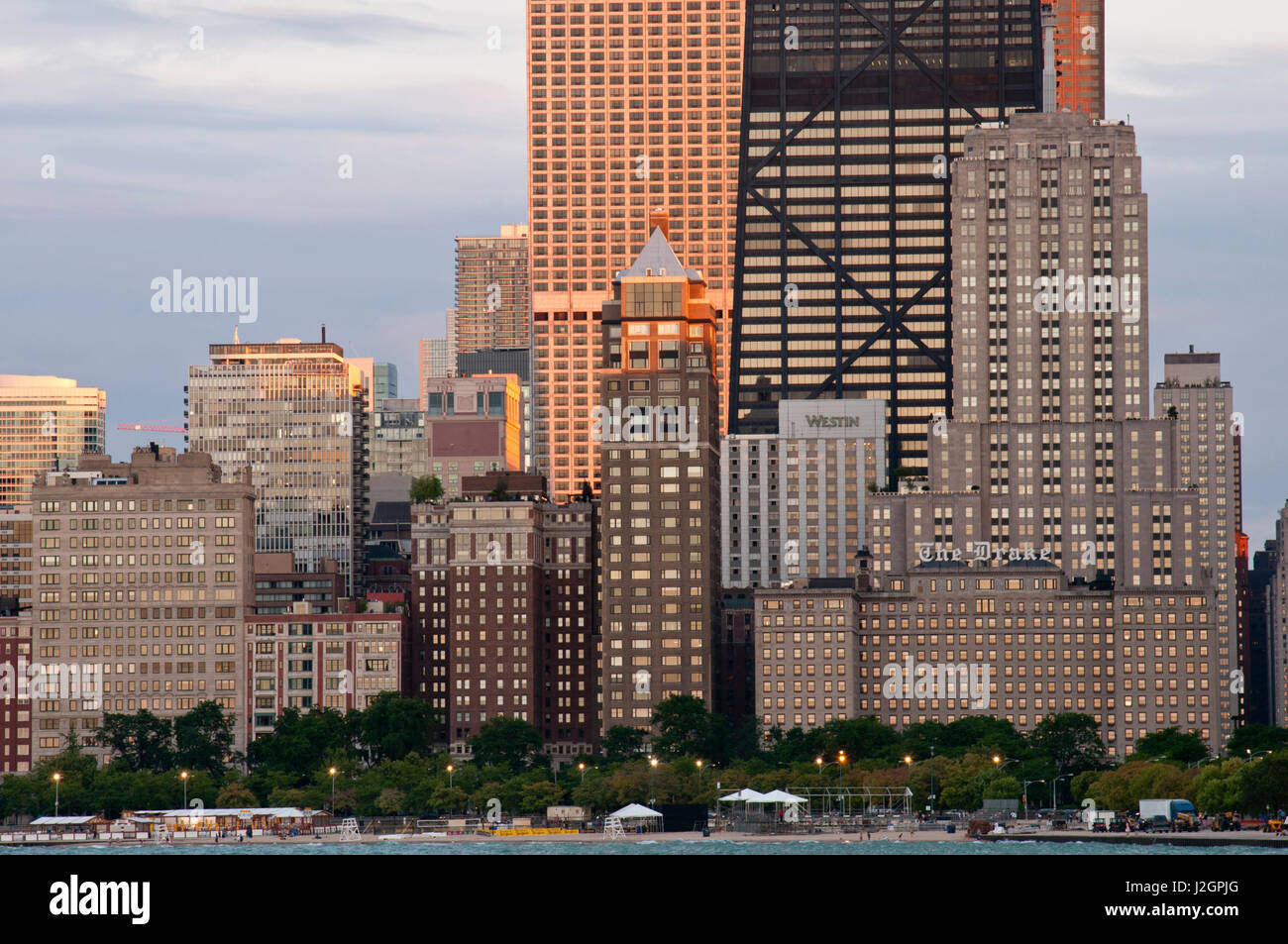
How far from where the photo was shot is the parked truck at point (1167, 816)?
641 feet

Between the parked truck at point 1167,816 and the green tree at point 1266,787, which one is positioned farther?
the parked truck at point 1167,816

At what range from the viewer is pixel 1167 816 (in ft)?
650

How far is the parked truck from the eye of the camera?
195 m

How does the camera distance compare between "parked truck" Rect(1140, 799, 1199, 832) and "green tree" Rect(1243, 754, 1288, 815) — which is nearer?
"green tree" Rect(1243, 754, 1288, 815)

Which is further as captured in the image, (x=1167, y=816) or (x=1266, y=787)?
(x=1167, y=816)

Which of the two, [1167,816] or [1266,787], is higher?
[1266,787]

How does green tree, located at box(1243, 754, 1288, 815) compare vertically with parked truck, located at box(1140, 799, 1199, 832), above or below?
above

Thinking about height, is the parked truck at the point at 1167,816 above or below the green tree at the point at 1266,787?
below
